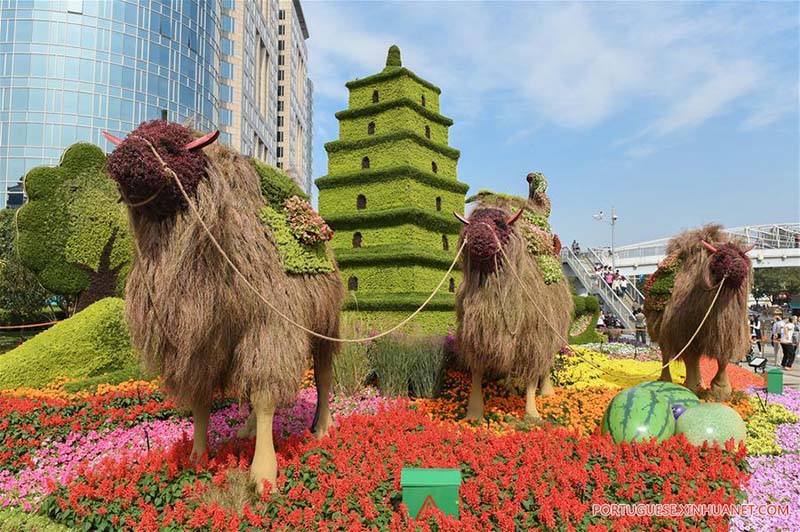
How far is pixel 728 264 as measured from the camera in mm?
6984

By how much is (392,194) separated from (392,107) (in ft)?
8.60

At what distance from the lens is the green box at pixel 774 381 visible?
28.8 feet

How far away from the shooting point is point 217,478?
4.14 m

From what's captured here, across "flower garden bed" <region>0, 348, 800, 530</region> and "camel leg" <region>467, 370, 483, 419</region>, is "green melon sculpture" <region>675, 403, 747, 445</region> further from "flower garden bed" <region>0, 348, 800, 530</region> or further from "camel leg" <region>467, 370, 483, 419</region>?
"camel leg" <region>467, 370, 483, 419</region>

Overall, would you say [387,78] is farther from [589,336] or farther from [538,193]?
[589,336]

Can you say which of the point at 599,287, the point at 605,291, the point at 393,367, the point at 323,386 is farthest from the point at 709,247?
the point at 599,287

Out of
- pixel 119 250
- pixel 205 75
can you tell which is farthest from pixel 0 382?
pixel 205 75

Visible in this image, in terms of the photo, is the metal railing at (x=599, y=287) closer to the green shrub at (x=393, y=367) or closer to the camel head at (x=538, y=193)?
the camel head at (x=538, y=193)

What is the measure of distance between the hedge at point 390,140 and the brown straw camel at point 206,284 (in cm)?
973

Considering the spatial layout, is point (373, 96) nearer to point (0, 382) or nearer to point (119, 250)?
point (119, 250)

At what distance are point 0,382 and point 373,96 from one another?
11.1 metres

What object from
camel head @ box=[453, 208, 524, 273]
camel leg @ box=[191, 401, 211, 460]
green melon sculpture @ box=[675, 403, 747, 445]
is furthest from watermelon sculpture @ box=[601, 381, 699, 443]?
camel leg @ box=[191, 401, 211, 460]

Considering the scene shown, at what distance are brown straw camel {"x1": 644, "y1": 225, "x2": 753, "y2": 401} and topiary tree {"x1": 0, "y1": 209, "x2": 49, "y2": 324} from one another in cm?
2039

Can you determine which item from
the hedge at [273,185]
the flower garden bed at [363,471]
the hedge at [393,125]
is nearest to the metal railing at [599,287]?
the hedge at [393,125]
